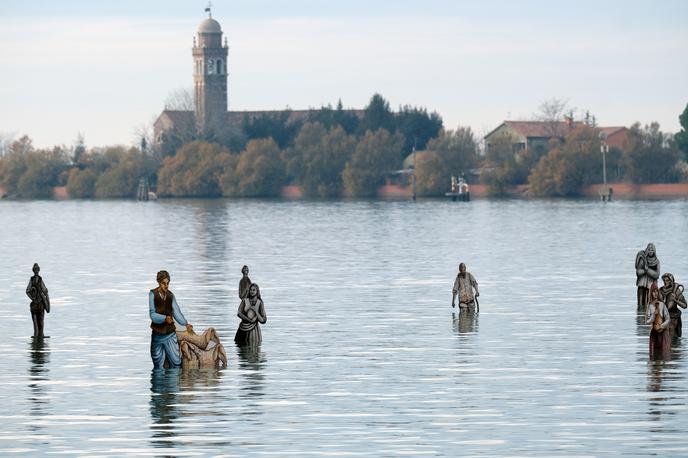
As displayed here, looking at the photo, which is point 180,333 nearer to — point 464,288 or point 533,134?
point 464,288

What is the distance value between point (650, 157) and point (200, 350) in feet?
481

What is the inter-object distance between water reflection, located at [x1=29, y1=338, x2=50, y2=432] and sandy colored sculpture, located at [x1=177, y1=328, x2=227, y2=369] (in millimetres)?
2288

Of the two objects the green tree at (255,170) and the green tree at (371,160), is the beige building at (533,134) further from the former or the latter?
the green tree at (255,170)

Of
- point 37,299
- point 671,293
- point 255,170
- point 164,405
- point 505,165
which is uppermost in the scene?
point 505,165

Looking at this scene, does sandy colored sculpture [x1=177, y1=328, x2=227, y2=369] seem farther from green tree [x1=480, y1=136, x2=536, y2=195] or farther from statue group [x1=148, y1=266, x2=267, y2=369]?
green tree [x1=480, y1=136, x2=536, y2=195]

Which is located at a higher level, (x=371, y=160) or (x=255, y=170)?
(x=371, y=160)

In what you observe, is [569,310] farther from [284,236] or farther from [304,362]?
[284,236]

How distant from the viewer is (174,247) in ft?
263

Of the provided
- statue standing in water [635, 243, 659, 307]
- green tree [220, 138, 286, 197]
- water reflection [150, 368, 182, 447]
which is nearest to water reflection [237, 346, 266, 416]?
water reflection [150, 368, 182, 447]

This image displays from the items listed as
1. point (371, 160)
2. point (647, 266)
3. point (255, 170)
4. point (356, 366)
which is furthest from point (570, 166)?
point (356, 366)

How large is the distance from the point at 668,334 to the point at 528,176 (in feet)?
499

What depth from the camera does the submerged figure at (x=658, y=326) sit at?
27.8m

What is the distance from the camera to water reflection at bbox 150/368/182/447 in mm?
21312

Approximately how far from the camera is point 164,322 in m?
26.2
